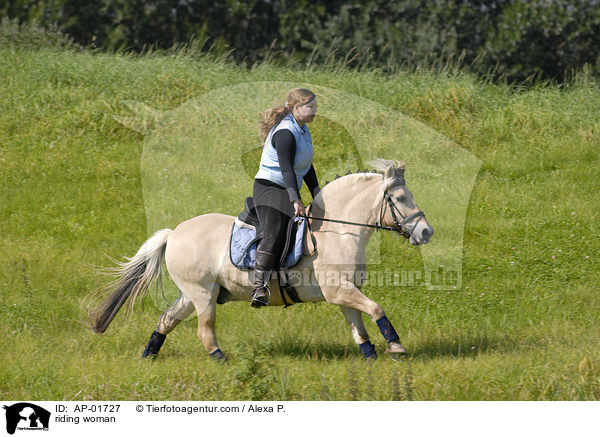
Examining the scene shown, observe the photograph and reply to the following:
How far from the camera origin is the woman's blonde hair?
6496 mm

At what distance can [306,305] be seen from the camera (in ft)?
28.0

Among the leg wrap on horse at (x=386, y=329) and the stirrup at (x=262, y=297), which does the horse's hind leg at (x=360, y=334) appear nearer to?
the leg wrap on horse at (x=386, y=329)

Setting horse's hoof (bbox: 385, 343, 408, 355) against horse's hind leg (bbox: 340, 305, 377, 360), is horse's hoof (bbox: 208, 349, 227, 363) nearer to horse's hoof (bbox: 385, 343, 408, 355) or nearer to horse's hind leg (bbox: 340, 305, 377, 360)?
horse's hind leg (bbox: 340, 305, 377, 360)

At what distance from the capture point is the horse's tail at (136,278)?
730 cm

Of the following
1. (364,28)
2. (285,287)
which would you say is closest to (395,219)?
(285,287)

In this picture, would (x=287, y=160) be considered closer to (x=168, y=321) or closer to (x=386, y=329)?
(x=386, y=329)

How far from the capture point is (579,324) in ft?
25.6

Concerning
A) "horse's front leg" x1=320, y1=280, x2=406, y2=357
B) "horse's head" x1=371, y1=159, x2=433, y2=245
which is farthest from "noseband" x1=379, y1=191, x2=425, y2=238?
"horse's front leg" x1=320, y1=280, x2=406, y2=357

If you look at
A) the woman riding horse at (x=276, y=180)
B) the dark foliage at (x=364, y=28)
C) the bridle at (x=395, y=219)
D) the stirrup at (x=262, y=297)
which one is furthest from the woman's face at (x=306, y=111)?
the dark foliage at (x=364, y=28)

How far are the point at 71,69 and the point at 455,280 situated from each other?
31.6ft

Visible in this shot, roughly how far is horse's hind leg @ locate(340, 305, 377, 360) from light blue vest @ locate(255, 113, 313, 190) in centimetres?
130

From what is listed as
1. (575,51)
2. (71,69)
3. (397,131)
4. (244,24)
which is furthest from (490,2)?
(71,69)

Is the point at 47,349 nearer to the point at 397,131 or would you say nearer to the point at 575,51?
the point at 397,131
